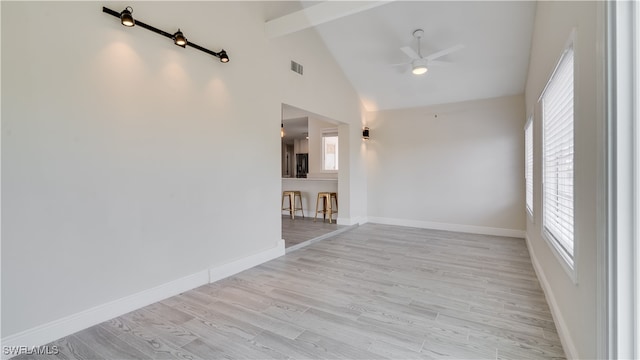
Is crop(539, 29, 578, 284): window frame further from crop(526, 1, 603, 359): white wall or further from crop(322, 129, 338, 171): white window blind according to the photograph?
crop(322, 129, 338, 171): white window blind

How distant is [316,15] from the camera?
3385mm

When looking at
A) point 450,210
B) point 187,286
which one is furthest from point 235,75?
point 450,210

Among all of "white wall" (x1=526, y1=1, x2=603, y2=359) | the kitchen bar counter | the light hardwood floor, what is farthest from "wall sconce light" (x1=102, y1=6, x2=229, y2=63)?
the kitchen bar counter

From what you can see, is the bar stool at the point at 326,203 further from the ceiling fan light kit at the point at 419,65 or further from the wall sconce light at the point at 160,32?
the wall sconce light at the point at 160,32

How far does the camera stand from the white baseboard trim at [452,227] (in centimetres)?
528

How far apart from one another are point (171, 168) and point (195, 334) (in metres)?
1.48

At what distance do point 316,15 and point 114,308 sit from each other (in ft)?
11.6

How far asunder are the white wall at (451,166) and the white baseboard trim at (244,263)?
3.27 metres

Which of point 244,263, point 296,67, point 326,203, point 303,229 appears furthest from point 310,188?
point 244,263

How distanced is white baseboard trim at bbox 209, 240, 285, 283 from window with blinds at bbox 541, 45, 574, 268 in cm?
301

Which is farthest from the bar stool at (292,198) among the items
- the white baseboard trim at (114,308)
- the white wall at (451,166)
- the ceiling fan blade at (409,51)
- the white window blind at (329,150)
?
the ceiling fan blade at (409,51)

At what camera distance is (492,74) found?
190 inches
